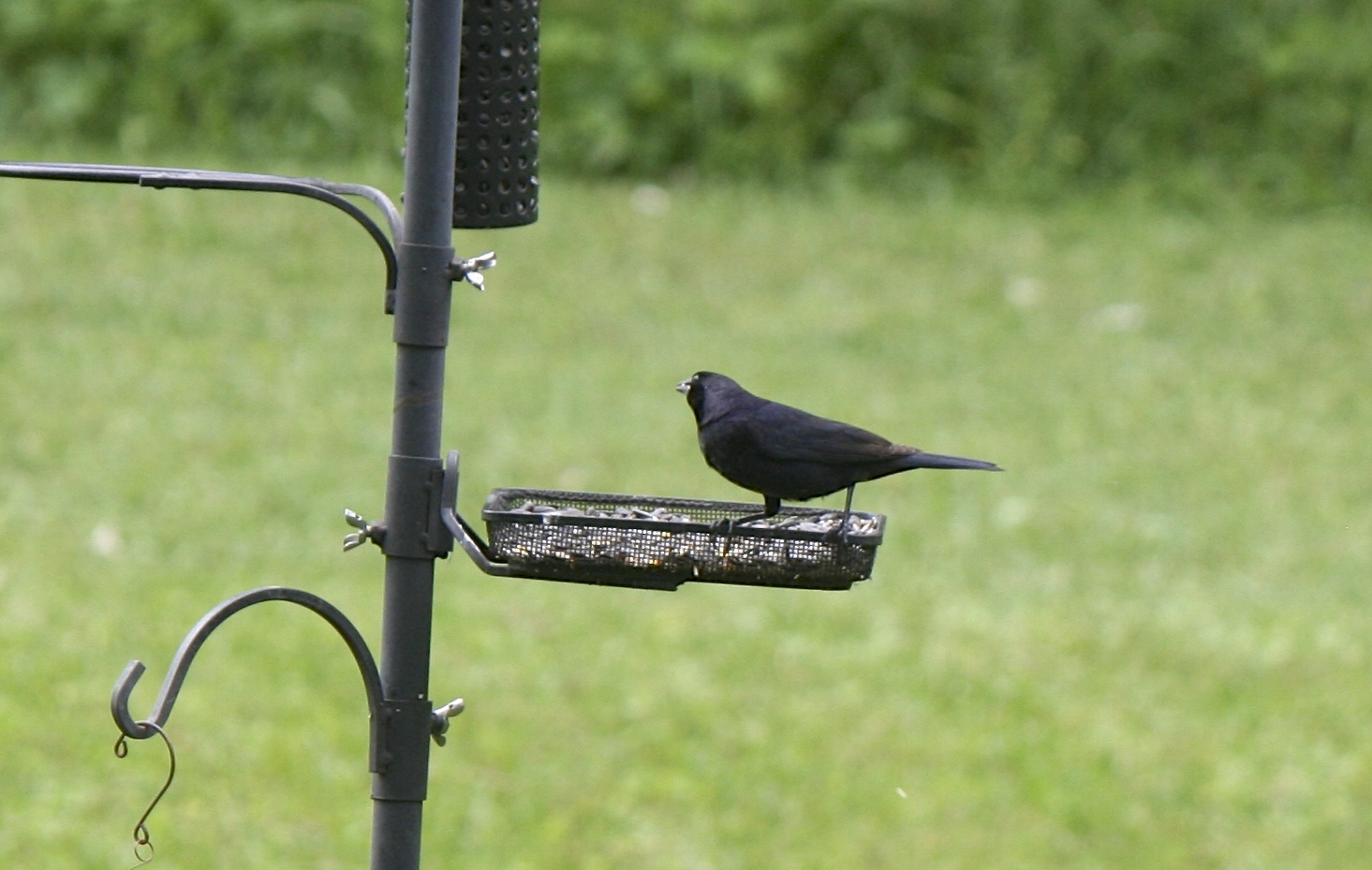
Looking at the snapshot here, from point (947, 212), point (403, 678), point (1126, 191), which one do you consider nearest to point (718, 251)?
point (947, 212)

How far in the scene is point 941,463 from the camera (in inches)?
93.0

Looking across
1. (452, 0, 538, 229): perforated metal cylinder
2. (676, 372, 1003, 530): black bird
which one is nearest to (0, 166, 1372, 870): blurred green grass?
(676, 372, 1003, 530): black bird

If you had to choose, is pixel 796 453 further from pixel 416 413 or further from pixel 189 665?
pixel 189 665

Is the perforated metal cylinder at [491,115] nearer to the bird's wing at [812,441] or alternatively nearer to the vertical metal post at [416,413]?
the vertical metal post at [416,413]

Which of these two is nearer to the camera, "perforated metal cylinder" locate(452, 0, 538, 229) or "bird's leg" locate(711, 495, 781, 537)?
"bird's leg" locate(711, 495, 781, 537)

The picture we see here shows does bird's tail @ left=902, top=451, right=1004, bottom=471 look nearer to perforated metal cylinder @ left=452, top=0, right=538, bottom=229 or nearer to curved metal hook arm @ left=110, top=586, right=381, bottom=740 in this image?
perforated metal cylinder @ left=452, top=0, right=538, bottom=229

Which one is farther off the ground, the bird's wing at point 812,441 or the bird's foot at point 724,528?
the bird's wing at point 812,441

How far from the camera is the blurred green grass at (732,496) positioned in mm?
4566

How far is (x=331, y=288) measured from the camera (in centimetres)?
803

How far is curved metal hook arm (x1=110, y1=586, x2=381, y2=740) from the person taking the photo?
2129mm

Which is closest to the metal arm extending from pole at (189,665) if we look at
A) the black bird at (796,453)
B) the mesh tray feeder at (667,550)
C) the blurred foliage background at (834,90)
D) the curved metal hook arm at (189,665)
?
the curved metal hook arm at (189,665)

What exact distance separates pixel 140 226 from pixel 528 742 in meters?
4.48

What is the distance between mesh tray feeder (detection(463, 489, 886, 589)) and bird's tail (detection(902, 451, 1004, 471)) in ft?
0.38

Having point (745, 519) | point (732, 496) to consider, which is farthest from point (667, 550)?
point (732, 496)
